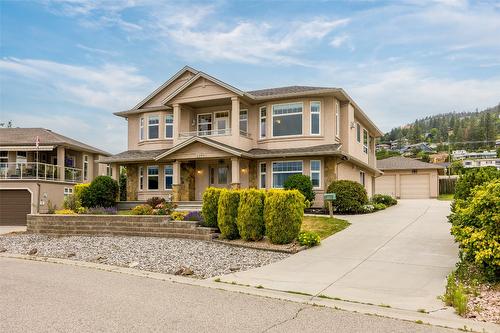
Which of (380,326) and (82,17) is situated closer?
(380,326)

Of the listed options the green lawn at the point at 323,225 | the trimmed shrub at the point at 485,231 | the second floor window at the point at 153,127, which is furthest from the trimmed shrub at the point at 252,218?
the second floor window at the point at 153,127

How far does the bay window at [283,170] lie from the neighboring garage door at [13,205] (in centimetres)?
1569

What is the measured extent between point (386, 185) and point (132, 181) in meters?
22.0

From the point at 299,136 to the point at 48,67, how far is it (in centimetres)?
1365

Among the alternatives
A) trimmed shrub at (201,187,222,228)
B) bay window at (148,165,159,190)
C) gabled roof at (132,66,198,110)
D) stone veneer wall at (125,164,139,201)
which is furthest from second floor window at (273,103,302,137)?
trimmed shrub at (201,187,222,228)

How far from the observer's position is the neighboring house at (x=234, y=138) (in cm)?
2250

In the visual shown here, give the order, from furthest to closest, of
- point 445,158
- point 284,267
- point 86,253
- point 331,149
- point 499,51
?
point 445,158 < point 499,51 < point 331,149 < point 86,253 < point 284,267

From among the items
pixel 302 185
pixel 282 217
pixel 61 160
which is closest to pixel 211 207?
pixel 282 217

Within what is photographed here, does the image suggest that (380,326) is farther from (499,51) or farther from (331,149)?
(499,51)

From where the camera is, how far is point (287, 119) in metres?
23.3

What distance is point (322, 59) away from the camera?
21.7 metres

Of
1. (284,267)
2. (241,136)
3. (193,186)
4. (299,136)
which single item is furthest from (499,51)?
(284,267)

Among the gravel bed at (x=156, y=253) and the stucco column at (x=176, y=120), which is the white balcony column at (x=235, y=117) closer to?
the stucco column at (x=176, y=120)

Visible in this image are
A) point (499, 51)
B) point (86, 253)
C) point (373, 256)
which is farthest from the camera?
point (499, 51)
